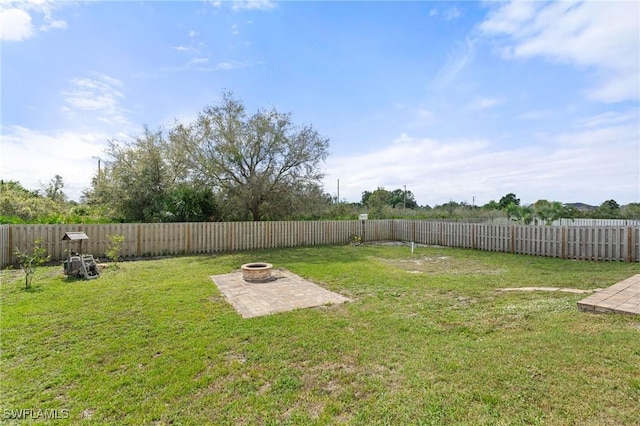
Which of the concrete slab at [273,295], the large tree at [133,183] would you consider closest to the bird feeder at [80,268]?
the concrete slab at [273,295]

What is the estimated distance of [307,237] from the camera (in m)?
13.6

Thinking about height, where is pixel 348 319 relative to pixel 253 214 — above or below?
below

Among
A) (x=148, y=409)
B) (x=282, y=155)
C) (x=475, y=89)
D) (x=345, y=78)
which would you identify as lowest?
(x=148, y=409)

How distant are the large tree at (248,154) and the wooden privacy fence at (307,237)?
206 centimetres

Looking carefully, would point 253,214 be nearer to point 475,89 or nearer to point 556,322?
point 475,89

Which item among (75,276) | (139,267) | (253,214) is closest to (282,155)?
(253,214)

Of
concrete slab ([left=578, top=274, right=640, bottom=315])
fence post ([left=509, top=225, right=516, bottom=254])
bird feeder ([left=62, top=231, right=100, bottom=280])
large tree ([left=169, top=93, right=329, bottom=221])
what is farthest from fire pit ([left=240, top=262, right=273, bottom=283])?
fence post ([left=509, top=225, right=516, bottom=254])

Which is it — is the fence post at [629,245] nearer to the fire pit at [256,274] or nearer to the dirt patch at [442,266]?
the dirt patch at [442,266]

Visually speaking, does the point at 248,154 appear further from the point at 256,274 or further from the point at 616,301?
the point at 616,301

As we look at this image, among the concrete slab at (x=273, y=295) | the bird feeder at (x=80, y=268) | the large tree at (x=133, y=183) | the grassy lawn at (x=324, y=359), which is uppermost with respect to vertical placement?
the large tree at (x=133, y=183)

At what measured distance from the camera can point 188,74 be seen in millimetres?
10570

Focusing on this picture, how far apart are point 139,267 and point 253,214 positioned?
657 cm

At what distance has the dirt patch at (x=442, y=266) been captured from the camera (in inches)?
304

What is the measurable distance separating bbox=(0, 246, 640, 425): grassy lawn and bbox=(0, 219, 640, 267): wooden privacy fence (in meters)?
4.01
